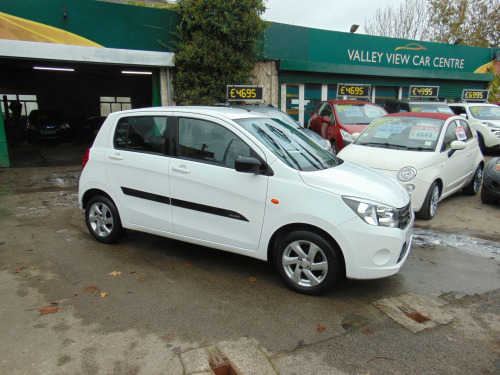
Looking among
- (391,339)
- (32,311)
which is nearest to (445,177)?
(391,339)

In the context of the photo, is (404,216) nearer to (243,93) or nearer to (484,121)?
(243,93)

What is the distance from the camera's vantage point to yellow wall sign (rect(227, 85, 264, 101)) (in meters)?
10.1

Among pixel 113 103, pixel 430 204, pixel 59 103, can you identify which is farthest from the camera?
pixel 113 103

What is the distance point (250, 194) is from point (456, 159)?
4.97 m

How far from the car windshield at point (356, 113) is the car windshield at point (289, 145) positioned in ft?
21.0

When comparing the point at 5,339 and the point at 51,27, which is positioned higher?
the point at 51,27

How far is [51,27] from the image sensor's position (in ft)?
34.2

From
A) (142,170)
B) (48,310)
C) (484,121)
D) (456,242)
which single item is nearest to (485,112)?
(484,121)

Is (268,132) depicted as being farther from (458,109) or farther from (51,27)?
(458,109)

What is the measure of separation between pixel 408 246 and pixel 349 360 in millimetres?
1608

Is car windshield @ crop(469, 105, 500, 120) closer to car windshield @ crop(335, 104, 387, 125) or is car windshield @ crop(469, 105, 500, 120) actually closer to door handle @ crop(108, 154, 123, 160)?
car windshield @ crop(335, 104, 387, 125)

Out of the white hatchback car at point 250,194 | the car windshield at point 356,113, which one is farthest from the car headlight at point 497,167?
the car windshield at point 356,113

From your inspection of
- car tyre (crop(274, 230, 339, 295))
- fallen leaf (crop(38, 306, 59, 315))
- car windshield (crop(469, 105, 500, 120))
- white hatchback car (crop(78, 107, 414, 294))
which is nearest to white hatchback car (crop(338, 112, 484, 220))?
white hatchback car (crop(78, 107, 414, 294))

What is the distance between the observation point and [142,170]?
4.66 meters
